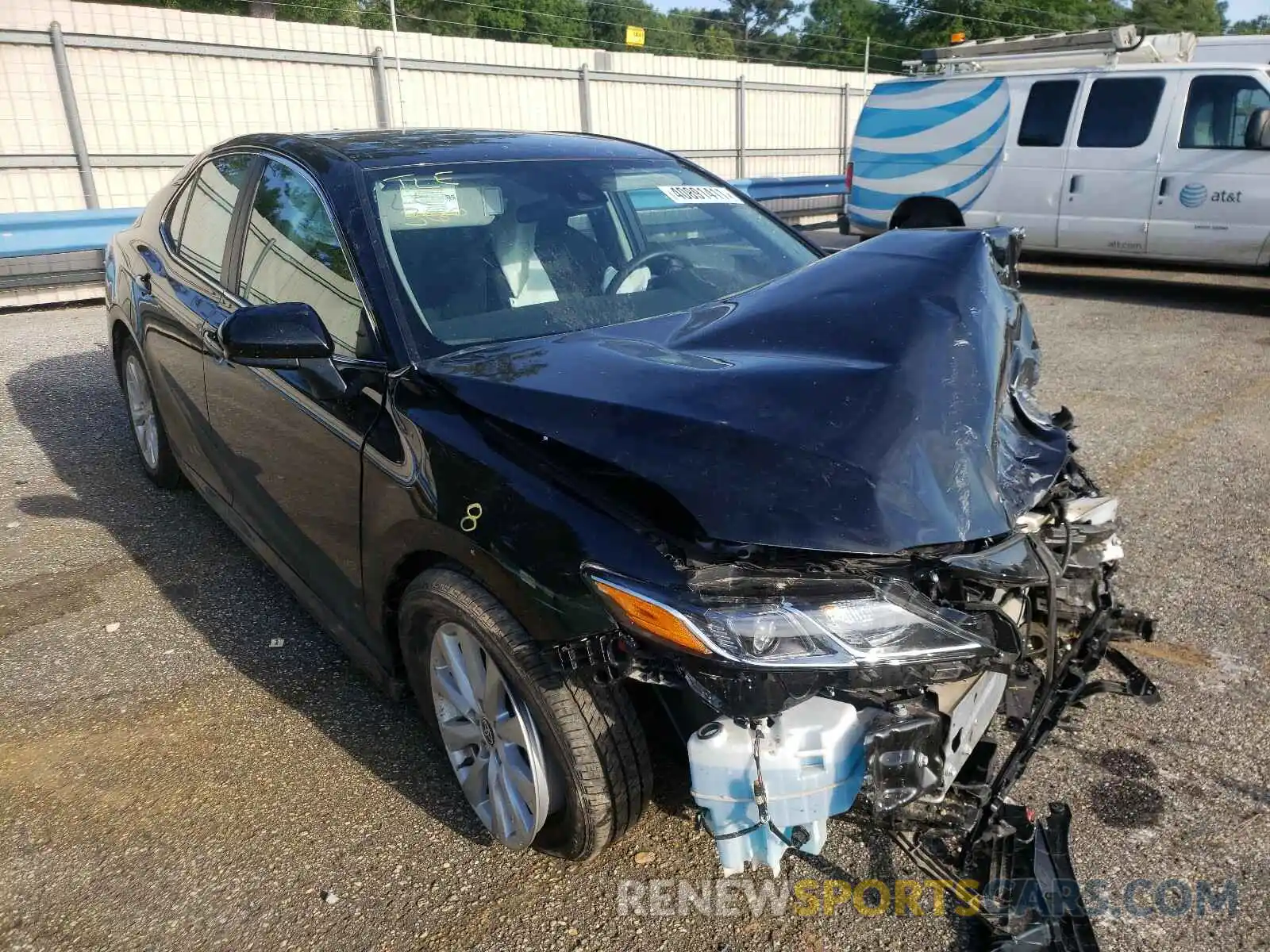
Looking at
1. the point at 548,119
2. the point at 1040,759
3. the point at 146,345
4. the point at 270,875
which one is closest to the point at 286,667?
the point at 270,875

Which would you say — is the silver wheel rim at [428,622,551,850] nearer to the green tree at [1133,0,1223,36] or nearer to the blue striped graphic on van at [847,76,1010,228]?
the blue striped graphic on van at [847,76,1010,228]

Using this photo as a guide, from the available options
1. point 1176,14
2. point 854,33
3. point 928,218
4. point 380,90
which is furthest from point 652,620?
point 854,33

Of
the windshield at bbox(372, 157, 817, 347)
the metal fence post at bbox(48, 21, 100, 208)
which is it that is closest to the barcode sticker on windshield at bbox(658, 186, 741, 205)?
the windshield at bbox(372, 157, 817, 347)

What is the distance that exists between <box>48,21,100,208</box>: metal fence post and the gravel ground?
9081 mm

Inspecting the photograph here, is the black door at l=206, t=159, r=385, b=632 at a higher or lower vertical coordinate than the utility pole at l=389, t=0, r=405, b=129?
lower

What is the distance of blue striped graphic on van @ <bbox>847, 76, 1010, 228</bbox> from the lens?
32.3 ft

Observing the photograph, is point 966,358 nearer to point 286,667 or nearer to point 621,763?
point 621,763

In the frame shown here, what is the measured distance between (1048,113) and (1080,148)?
51cm

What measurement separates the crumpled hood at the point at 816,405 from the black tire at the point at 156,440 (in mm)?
2653

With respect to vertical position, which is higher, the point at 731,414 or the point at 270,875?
the point at 731,414

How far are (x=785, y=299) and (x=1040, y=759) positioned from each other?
57.4 inches

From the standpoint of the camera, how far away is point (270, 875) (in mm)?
2406

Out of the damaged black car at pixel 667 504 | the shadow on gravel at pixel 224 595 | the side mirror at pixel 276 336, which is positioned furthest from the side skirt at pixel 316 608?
the side mirror at pixel 276 336

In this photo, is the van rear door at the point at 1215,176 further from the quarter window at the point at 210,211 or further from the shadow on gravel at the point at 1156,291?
the quarter window at the point at 210,211
